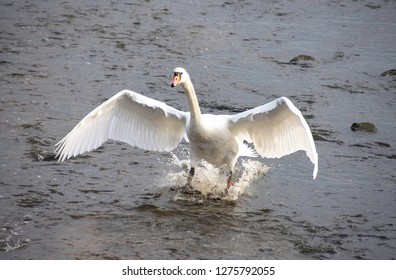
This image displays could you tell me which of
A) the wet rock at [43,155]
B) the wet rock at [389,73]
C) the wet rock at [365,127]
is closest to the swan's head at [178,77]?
the wet rock at [43,155]

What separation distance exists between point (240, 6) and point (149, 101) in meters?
10.3

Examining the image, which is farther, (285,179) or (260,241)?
(285,179)

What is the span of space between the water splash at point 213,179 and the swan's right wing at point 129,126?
1.61 feet

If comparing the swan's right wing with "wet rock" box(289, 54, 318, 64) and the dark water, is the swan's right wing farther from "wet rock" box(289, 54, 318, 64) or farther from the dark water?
"wet rock" box(289, 54, 318, 64)

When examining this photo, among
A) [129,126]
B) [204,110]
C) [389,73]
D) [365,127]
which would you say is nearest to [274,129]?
[129,126]

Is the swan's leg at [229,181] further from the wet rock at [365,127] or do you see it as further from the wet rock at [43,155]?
the wet rock at [365,127]

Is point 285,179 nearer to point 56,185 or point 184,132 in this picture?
point 184,132

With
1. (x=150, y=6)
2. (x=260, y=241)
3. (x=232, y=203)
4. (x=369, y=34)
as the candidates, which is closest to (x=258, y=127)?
(x=232, y=203)

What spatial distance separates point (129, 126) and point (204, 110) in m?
2.84

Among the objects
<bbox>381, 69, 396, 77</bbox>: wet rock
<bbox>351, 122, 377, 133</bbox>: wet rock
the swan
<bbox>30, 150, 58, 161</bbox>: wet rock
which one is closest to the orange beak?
the swan

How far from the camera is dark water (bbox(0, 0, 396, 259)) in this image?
9.77 m

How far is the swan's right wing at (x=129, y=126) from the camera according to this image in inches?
425

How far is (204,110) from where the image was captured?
1391 cm

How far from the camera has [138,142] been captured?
452 inches
